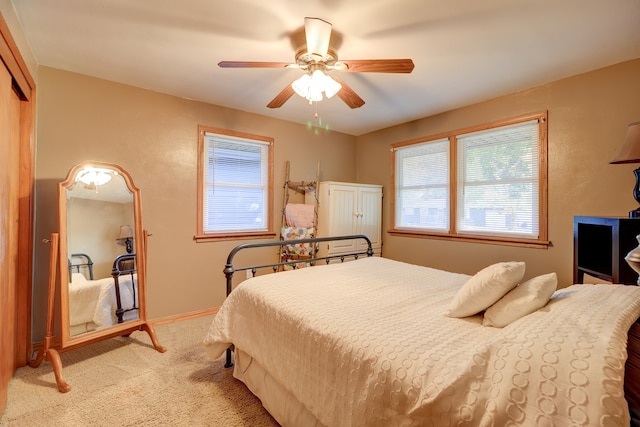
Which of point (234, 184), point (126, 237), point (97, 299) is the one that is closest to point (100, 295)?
point (97, 299)

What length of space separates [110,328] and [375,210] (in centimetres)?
322

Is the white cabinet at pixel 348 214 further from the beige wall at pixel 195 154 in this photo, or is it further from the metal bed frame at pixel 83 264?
the metal bed frame at pixel 83 264

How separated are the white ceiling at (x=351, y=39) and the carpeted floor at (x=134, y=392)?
237cm

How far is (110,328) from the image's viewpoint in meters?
2.29

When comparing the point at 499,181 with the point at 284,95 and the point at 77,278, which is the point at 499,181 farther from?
the point at 77,278

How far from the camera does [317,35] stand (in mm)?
1694

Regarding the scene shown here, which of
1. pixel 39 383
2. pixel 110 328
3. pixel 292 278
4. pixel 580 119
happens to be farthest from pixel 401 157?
pixel 39 383

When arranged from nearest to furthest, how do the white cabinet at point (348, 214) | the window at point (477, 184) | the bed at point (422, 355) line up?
the bed at point (422, 355) < the window at point (477, 184) < the white cabinet at point (348, 214)

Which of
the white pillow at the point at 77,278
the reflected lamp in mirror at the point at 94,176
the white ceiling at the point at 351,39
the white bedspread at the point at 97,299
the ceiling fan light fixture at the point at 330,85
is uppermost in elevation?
the white ceiling at the point at 351,39

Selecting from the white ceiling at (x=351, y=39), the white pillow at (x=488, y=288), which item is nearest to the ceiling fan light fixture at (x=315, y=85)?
the white ceiling at (x=351, y=39)

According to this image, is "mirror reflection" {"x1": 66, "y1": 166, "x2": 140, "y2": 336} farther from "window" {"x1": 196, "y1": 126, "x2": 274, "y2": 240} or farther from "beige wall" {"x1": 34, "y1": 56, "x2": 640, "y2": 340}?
"window" {"x1": 196, "y1": 126, "x2": 274, "y2": 240}

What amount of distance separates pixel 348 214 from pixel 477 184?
155cm

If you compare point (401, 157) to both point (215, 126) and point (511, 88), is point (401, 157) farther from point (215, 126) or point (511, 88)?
point (215, 126)

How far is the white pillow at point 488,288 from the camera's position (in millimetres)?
1276
